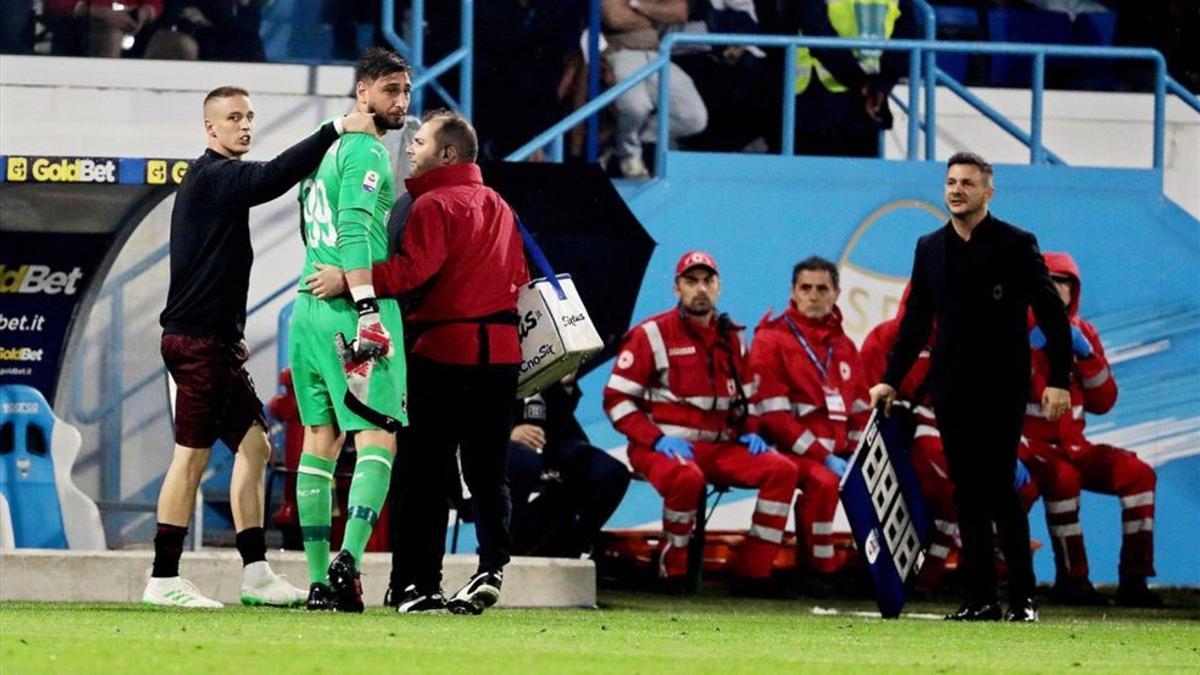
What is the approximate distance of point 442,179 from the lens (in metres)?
9.62

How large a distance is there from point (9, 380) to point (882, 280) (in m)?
4.92

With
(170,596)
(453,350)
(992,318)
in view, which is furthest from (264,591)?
(992,318)

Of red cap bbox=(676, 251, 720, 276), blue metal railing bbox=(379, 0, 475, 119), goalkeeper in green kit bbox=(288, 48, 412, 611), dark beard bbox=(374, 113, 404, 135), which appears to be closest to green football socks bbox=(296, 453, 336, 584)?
goalkeeper in green kit bbox=(288, 48, 412, 611)

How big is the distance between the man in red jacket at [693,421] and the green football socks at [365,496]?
13.0ft

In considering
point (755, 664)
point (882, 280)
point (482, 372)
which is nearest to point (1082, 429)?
point (882, 280)

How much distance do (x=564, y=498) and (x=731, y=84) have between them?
11.3 ft

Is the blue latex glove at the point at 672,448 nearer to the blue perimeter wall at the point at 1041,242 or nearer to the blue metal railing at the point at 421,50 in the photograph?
the blue perimeter wall at the point at 1041,242

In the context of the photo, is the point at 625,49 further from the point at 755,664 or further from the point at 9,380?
the point at 755,664

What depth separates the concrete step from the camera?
36.4 ft

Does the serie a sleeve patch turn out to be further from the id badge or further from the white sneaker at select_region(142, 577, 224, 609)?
the id badge

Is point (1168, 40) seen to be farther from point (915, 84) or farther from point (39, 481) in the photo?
point (39, 481)

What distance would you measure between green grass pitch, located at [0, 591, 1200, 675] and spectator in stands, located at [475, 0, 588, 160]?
16.7 ft

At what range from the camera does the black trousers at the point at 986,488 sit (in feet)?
35.5

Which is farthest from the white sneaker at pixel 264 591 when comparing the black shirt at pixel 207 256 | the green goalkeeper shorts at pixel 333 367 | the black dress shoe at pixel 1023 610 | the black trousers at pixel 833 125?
the black trousers at pixel 833 125
